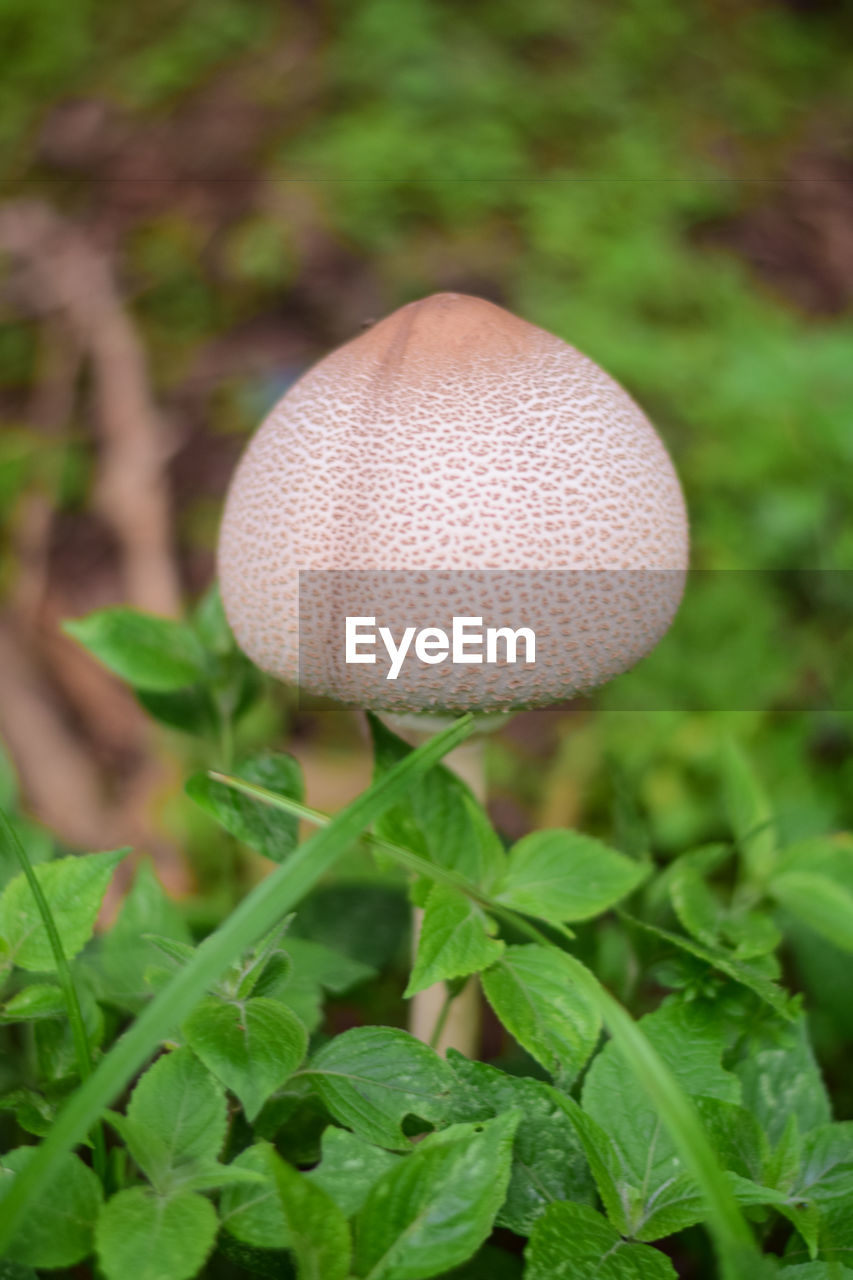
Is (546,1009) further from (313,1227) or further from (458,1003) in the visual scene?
(458,1003)

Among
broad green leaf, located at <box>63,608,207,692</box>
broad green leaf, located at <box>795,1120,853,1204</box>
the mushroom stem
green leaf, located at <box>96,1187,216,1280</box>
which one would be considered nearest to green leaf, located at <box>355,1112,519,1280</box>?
green leaf, located at <box>96,1187,216,1280</box>

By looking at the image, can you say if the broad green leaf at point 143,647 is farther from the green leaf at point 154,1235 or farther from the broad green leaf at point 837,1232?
the broad green leaf at point 837,1232

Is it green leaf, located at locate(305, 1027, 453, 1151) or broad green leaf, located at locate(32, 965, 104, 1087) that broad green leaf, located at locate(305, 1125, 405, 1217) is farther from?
broad green leaf, located at locate(32, 965, 104, 1087)

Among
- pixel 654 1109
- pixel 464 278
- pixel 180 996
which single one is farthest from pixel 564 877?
pixel 464 278

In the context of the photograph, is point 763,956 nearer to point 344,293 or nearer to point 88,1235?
point 88,1235

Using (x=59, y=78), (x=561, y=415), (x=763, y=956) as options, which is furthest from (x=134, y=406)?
(x=763, y=956)

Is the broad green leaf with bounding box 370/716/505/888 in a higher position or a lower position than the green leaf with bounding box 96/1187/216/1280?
higher
